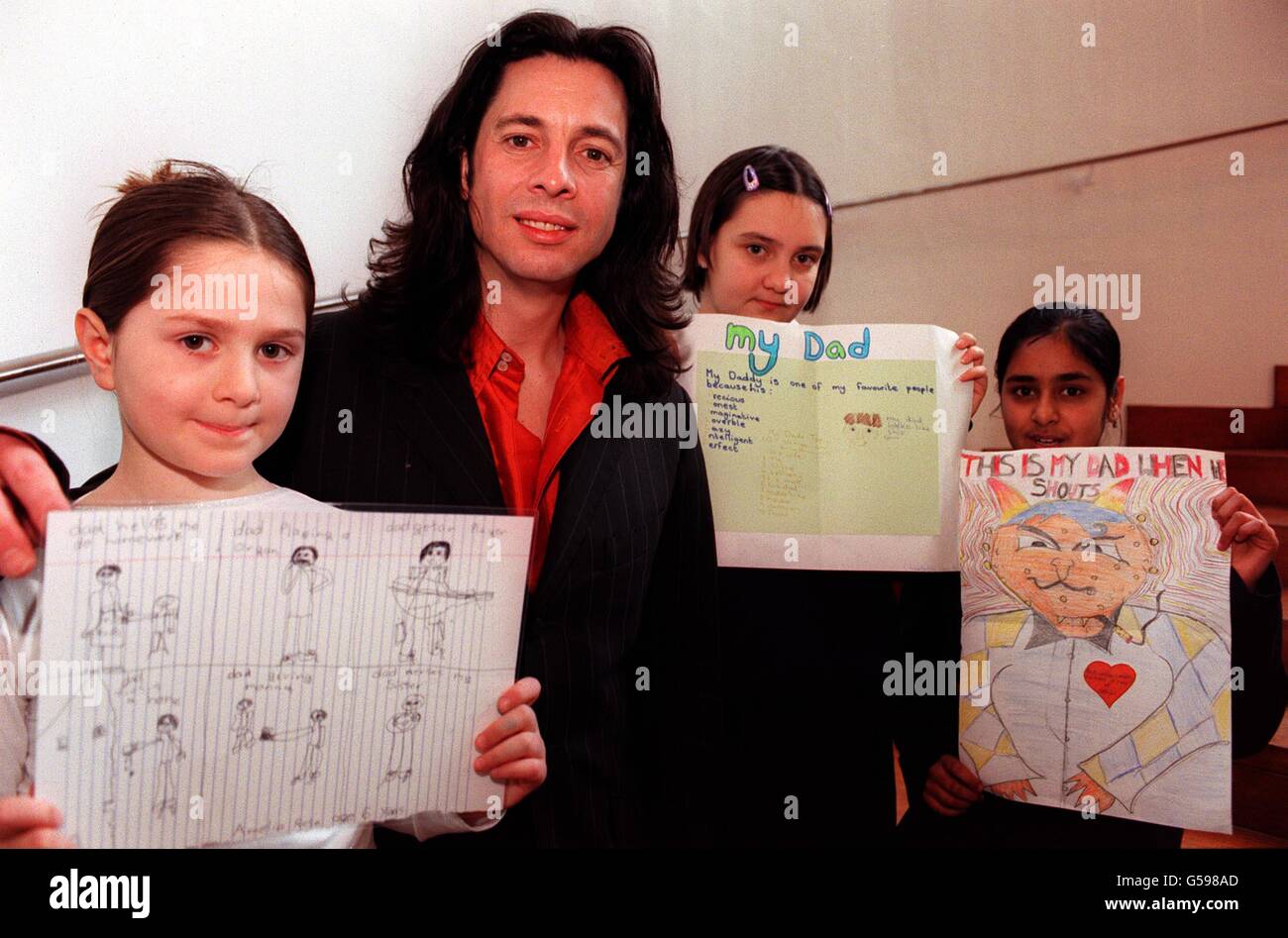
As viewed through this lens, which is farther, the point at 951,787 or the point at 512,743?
the point at 951,787

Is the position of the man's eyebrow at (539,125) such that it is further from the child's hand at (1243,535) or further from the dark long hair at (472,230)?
the child's hand at (1243,535)

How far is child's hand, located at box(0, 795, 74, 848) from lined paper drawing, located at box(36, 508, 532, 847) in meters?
0.02

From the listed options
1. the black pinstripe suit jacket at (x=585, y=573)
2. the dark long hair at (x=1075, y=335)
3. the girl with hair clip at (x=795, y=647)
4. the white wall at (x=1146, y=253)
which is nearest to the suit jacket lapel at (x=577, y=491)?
the black pinstripe suit jacket at (x=585, y=573)

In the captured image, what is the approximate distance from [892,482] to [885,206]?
41.2 inches

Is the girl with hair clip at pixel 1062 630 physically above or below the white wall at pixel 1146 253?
below

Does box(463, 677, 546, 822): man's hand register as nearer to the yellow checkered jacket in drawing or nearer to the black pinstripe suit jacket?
the black pinstripe suit jacket

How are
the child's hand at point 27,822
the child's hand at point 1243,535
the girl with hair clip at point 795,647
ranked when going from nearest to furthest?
1. the child's hand at point 27,822
2. the child's hand at point 1243,535
3. the girl with hair clip at point 795,647

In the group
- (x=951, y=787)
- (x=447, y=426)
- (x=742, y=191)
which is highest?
(x=742, y=191)

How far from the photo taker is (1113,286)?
218 cm

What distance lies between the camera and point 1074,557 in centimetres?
130

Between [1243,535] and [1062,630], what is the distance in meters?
0.25

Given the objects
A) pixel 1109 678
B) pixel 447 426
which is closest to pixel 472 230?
pixel 447 426

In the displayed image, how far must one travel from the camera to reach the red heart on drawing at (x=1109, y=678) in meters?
1.26

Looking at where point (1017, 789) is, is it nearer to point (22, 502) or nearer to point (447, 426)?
point (447, 426)
